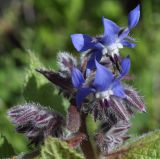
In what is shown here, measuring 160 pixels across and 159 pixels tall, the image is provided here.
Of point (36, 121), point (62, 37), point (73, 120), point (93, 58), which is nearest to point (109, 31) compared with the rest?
point (93, 58)

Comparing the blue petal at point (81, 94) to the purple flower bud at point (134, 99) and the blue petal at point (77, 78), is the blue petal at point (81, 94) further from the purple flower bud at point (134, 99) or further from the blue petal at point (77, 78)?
the purple flower bud at point (134, 99)

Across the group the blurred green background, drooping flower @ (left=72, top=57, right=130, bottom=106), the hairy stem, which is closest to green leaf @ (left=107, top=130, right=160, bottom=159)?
the hairy stem

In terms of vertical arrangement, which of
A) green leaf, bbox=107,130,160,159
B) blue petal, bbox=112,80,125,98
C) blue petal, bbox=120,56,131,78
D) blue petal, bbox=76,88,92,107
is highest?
blue petal, bbox=120,56,131,78

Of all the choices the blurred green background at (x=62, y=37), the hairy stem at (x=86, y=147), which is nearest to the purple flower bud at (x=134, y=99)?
the hairy stem at (x=86, y=147)

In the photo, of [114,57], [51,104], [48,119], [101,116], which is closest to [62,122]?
[48,119]

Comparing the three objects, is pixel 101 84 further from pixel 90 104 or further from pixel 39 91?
pixel 39 91

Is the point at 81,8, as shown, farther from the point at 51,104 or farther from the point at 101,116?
the point at 101,116

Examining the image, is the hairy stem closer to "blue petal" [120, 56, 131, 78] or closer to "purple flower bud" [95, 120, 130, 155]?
"purple flower bud" [95, 120, 130, 155]
